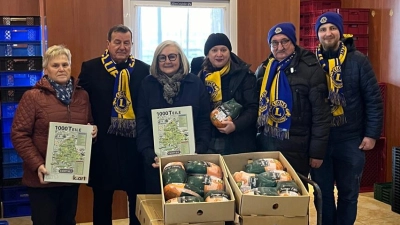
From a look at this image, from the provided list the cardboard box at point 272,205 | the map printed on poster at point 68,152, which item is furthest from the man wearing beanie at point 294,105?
the map printed on poster at point 68,152

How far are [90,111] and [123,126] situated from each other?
221 millimetres

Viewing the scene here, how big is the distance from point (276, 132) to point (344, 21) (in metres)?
3.01

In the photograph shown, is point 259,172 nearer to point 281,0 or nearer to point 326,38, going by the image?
point 326,38

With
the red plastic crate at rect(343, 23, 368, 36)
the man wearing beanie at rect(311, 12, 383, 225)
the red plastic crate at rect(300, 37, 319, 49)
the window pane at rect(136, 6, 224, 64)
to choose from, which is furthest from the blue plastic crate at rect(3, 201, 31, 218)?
the red plastic crate at rect(343, 23, 368, 36)

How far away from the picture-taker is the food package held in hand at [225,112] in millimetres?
2648

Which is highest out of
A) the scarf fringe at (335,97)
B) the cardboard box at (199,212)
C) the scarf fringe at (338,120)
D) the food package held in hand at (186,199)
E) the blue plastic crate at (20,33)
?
the blue plastic crate at (20,33)

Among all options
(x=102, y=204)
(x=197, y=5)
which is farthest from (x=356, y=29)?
(x=102, y=204)

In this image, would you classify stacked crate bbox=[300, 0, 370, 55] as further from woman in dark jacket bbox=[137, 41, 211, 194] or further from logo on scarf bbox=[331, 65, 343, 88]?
woman in dark jacket bbox=[137, 41, 211, 194]

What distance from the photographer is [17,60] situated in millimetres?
4203

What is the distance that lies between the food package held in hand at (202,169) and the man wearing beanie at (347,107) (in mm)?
996

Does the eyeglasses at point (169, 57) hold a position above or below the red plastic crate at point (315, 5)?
below

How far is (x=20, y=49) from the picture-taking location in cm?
424

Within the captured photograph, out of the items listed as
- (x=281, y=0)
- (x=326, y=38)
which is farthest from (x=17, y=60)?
(x=326, y=38)

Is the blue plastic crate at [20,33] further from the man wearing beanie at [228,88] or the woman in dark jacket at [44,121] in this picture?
the man wearing beanie at [228,88]
